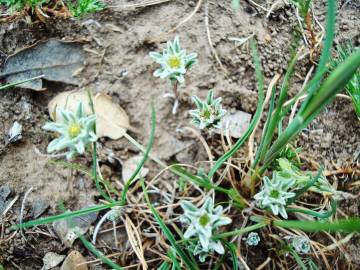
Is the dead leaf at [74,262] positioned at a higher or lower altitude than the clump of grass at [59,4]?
lower

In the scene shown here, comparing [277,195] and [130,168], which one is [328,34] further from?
[130,168]

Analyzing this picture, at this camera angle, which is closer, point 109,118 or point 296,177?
point 296,177

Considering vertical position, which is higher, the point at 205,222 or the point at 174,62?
the point at 174,62

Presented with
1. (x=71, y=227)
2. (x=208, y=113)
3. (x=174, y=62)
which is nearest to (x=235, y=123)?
(x=208, y=113)

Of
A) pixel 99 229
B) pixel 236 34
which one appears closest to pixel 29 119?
pixel 99 229

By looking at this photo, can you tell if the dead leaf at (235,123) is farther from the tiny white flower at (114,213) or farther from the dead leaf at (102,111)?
the tiny white flower at (114,213)

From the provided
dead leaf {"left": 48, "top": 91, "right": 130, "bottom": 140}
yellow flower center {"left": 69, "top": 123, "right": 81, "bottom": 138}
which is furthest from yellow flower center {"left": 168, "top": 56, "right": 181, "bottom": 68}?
yellow flower center {"left": 69, "top": 123, "right": 81, "bottom": 138}

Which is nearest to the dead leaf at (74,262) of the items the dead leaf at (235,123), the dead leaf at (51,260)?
the dead leaf at (51,260)
